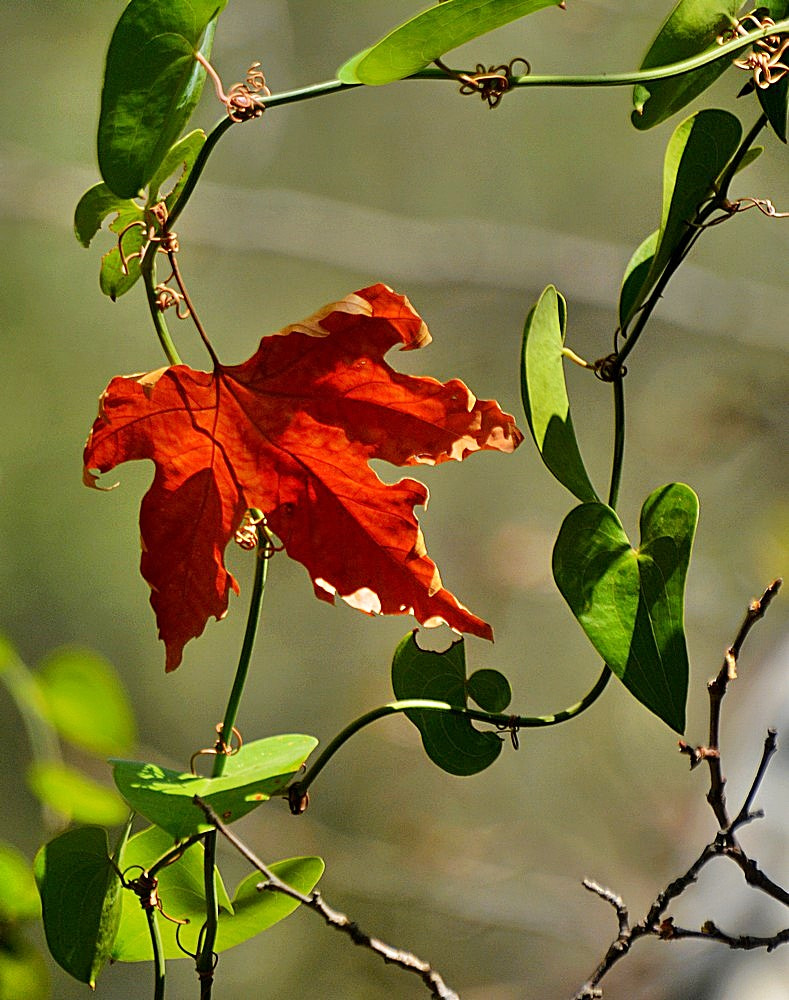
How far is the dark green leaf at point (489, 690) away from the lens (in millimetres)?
223

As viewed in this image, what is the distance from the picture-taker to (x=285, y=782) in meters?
0.18

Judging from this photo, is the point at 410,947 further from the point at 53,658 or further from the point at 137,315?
the point at 53,658

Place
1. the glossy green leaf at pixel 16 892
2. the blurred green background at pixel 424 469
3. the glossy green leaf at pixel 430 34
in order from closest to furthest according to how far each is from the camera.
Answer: the glossy green leaf at pixel 430 34 → the glossy green leaf at pixel 16 892 → the blurred green background at pixel 424 469

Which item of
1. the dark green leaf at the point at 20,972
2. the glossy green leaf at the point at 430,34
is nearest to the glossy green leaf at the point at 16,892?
the dark green leaf at the point at 20,972

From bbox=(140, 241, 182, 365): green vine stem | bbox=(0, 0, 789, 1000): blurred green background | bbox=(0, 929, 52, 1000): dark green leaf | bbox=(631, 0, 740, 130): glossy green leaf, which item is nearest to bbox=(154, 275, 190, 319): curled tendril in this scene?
bbox=(140, 241, 182, 365): green vine stem

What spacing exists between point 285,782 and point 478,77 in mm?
135

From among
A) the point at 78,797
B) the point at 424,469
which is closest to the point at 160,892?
the point at 78,797

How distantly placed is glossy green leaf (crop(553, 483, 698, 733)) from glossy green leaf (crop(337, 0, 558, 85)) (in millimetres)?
84

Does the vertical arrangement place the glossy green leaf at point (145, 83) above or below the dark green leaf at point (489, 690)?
above

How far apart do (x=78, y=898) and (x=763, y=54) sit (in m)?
0.22

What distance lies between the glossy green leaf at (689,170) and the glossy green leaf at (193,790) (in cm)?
11

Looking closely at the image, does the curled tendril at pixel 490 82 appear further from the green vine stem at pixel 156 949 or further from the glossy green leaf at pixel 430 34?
the green vine stem at pixel 156 949

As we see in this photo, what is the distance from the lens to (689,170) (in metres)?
0.20

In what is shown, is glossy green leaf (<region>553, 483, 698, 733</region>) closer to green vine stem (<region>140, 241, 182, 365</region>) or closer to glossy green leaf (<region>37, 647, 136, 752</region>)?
green vine stem (<region>140, 241, 182, 365</region>)
